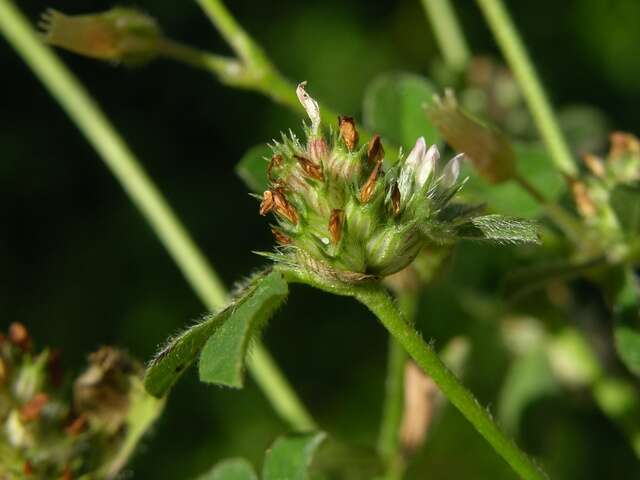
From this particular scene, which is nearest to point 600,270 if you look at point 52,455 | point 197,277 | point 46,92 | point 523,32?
point 197,277

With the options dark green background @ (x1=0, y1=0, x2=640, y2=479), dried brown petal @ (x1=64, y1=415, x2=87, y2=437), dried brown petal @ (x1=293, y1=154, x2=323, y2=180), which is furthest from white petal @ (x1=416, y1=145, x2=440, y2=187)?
dark green background @ (x1=0, y1=0, x2=640, y2=479)

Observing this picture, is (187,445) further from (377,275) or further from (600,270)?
(377,275)

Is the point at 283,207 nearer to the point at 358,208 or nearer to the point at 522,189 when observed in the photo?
the point at 358,208

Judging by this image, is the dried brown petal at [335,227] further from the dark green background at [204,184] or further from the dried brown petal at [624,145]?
the dark green background at [204,184]

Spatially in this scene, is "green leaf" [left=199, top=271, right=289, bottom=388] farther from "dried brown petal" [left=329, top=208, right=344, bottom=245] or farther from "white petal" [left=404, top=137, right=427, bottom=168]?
"white petal" [left=404, top=137, right=427, bottom=168]

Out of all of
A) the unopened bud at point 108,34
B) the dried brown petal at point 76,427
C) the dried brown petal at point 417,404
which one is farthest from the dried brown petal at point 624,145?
the dried brown petal at point 76,427

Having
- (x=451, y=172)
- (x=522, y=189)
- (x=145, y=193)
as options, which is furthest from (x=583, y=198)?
(x=145, y=193)
